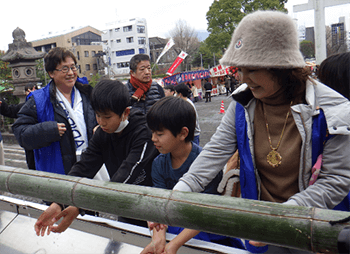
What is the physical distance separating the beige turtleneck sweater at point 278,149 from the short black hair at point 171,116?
0.57 m

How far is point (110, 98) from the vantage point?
6.40ft

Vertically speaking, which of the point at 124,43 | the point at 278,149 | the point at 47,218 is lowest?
the point at 47,218

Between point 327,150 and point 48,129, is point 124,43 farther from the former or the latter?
point 327,150

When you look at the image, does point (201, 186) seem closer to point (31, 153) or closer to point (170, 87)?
point (31, 153)

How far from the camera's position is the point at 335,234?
76 cm

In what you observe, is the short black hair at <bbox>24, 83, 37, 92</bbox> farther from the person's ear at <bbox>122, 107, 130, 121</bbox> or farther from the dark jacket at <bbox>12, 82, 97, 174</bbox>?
the person's ear at <bbox>122, 107, 130, 121</bbox>

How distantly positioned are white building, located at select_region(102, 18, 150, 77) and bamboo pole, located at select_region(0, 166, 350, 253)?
5204 cm

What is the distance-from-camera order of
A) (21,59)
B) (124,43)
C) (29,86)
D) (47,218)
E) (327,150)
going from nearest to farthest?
(327,150), (47,218), (29,86), (21,59), (124,43)

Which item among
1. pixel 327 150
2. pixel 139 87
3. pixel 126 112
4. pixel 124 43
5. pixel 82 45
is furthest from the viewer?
pixel 124 43

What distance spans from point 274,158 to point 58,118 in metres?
2.00

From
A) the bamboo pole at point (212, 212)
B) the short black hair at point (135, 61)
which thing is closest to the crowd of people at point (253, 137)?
the bamboo pole at point (212, 212)

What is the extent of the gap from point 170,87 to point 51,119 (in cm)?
402

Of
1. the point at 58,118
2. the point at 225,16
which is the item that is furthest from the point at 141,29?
the point at 58,118

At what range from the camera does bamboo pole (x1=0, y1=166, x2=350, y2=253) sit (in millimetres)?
790
